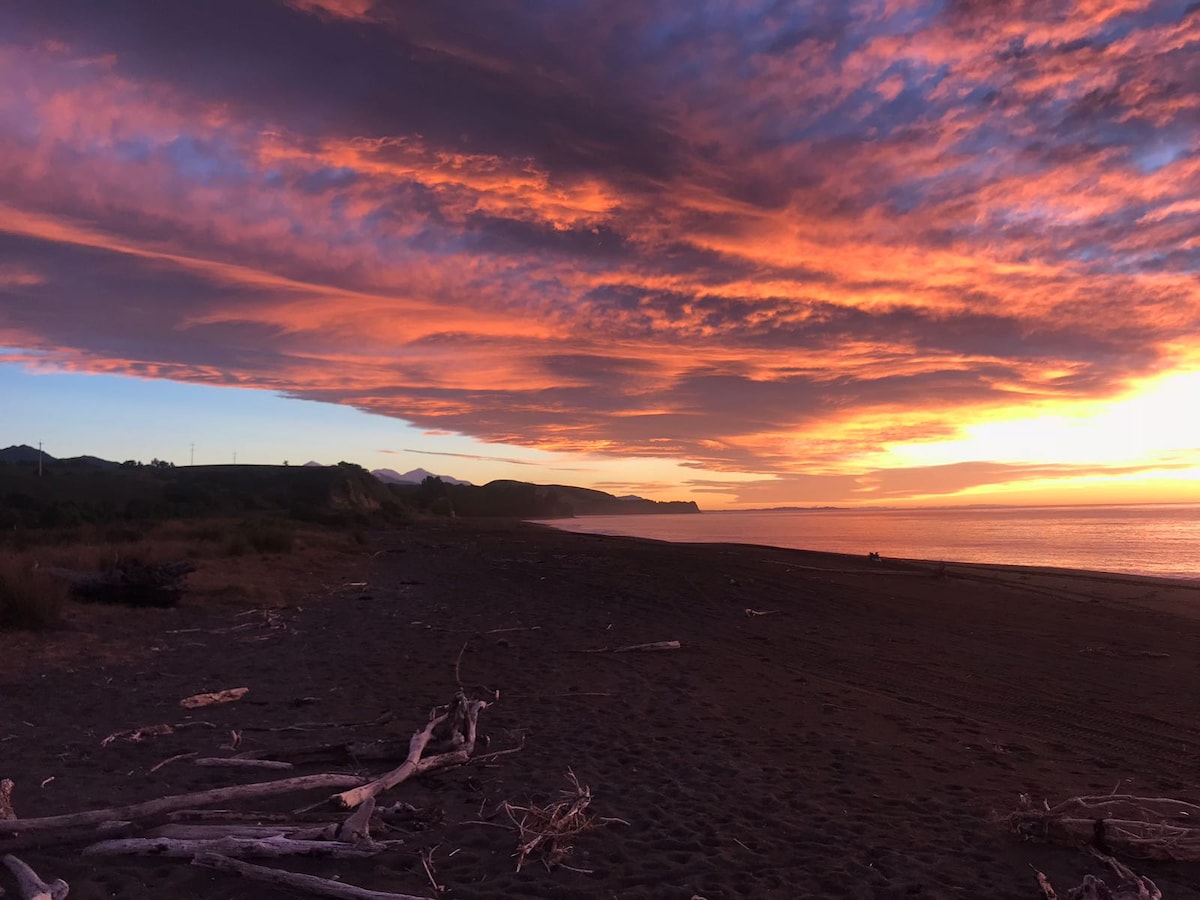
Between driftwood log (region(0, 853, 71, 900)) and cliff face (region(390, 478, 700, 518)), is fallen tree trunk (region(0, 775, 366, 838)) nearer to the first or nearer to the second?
driftwood log (region(0, 853, 71, 900))

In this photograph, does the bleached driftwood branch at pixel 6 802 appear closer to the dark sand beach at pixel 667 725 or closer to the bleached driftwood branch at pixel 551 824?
the dark sand beach at pixel 667 725

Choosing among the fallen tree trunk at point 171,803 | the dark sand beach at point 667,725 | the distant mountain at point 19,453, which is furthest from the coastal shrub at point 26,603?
the distant mountain at point 19,453

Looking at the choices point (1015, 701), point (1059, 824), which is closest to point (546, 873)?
point (1059, 824)

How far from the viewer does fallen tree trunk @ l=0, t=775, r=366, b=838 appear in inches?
182

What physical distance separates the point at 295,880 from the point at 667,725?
15.3 ft

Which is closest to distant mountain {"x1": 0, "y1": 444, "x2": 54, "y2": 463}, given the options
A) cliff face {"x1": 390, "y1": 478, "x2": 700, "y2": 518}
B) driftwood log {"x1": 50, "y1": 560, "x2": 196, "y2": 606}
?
cliff face {"x1": 390, "y1": 478, "x2": 700, "y2": 518}

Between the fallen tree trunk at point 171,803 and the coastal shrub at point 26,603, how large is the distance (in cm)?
791

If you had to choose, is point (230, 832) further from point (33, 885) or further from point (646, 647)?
point (646, 647)

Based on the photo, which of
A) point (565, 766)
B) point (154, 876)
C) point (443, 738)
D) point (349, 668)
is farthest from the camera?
point (349, 668)

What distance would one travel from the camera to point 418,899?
3977 millimetres

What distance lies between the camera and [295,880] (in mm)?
4133

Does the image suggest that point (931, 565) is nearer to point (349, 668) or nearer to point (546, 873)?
point (349, 668)

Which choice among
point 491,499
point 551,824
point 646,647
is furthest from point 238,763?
point 491,499

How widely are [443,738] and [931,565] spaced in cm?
2646
